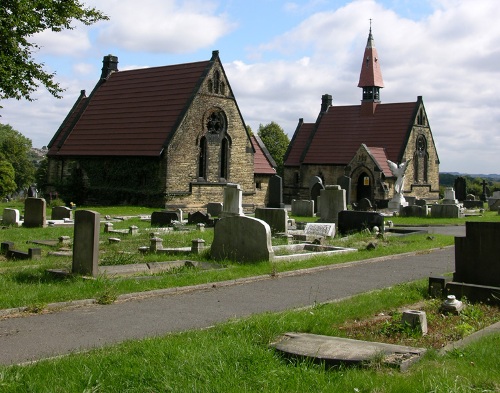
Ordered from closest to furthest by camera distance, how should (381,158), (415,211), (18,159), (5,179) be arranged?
1. (415,211)
2. (381,158)
3. (5,179)
4. (18,159)

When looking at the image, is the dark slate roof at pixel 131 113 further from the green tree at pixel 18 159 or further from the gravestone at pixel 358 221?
the green tree at pixel 18 159

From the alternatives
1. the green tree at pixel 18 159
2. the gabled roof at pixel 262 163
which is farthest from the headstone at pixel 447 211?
the green tree at pixel 18 159

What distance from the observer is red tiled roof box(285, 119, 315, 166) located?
2169 inches

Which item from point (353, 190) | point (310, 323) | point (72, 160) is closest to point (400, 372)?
point (310, 323)

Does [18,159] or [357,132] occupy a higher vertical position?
[357,132]

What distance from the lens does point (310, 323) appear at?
24.1 ft

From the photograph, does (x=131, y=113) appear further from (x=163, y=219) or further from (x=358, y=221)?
(x=358, y=221)

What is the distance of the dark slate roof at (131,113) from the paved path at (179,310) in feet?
83.3

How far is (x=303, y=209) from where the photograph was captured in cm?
3284

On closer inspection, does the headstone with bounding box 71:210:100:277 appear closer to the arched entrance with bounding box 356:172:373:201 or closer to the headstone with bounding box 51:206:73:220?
the headstone with bounding box 51:206:73:220

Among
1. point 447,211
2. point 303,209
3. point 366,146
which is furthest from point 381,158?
point 303,209

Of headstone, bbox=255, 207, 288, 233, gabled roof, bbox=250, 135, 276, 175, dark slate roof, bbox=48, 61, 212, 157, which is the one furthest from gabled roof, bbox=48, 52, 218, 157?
headstone, bbox=255, 207, 288, 233

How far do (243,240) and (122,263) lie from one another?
2666 mm

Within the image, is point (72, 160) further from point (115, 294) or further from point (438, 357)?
point (438, 357)
